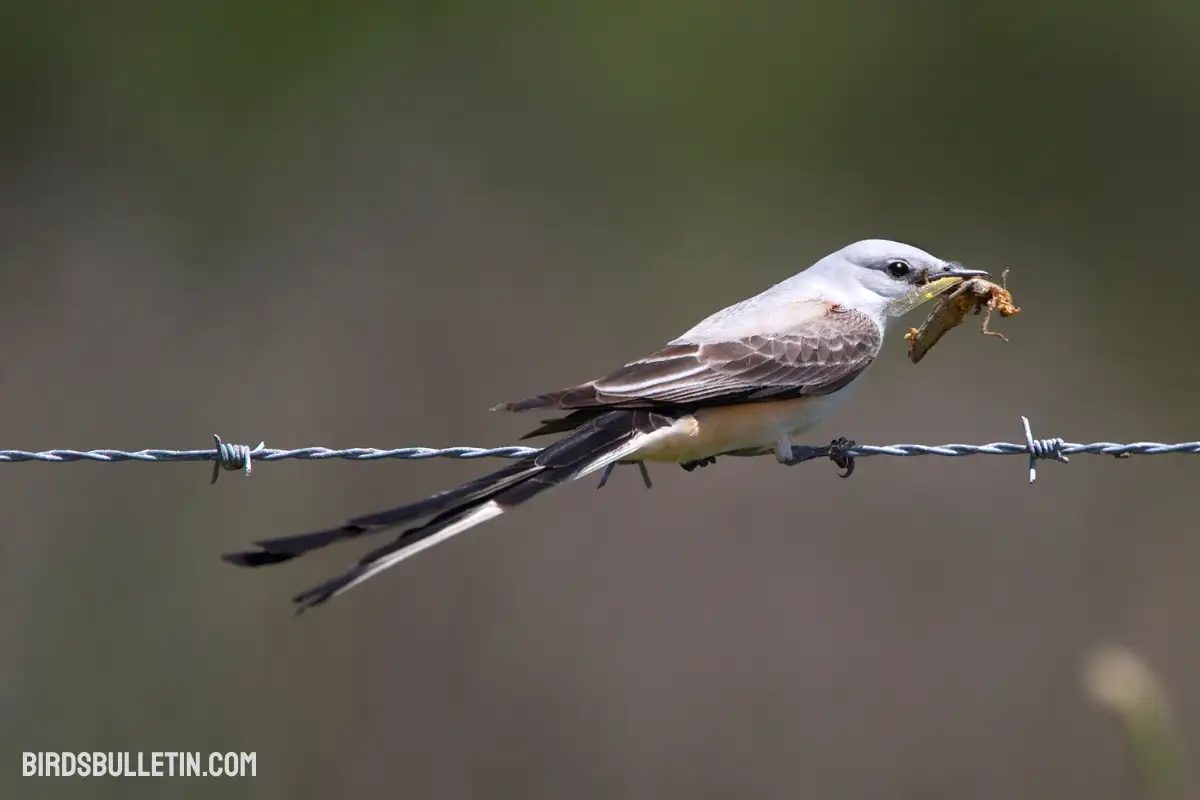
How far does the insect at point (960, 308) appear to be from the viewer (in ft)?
16.9

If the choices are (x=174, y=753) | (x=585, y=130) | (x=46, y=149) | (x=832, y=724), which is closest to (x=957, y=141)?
(x=585, y=130)

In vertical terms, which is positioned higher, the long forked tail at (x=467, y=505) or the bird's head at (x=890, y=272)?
the bird's head at (x=890, y=272)

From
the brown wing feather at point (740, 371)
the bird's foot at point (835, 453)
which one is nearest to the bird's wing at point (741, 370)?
the brown wing feather at point (740, 371)

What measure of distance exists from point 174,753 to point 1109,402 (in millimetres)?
5534

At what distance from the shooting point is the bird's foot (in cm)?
469

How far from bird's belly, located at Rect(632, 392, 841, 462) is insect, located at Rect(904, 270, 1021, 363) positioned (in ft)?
1.85

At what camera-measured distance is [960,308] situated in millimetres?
5270

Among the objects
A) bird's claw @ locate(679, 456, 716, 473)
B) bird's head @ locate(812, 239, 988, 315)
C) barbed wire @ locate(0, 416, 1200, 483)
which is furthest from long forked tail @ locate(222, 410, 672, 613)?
bird's head @ locate(812, 239, 988, 315)

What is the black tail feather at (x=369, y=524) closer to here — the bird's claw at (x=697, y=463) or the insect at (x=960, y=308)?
the bird's claw at (x=697, y=463)

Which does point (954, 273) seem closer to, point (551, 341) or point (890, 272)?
point (890, 272)

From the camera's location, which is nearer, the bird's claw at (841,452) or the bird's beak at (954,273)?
the bird's claw at (841,452)

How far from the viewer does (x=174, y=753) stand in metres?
5.94

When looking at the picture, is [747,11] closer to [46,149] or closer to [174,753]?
[46,149]

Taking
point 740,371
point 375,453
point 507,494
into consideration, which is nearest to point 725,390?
point 740,371
